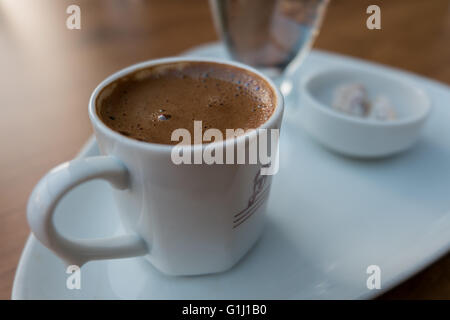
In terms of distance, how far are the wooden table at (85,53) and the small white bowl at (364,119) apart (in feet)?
0.81

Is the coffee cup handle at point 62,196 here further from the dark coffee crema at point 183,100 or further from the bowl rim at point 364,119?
the bowl rim at point 364,119

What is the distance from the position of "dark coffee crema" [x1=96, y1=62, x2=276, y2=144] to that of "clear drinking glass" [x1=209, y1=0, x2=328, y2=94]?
1.30 ft

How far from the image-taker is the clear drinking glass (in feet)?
3.01

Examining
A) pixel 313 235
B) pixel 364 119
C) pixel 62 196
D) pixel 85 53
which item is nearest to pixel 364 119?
pixel 364 119

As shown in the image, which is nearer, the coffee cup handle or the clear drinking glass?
the coffee cup handle

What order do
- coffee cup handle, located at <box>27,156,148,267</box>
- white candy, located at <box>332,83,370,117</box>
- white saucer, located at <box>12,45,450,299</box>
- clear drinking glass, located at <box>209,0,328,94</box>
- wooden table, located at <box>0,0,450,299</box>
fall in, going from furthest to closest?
clear drinking glass, located at <box>209,0,328,94</box> → white candy, located at <box>332,83,370,117</box> → wooden table, located at <box>0,0,450,299</box> → white saucer, located at <box>12,45,450,299</box> → coffee cup handle, located at <box>27,156,148,267</box>

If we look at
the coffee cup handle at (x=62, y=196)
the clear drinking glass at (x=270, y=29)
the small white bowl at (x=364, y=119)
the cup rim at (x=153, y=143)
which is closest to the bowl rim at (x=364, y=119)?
the small white bowl at (x=364, y=119)

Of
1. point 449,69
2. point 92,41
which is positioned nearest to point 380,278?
point 449,69

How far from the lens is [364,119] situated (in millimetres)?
729

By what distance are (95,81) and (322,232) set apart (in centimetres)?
76

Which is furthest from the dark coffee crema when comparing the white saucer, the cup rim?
→ the white saucer

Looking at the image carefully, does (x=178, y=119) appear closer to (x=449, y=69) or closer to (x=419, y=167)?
(x=419, y=167)

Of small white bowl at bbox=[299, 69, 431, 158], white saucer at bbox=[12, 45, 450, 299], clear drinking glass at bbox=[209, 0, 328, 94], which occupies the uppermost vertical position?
clear drinking glass at bbox=[209, 0, 328, 94]

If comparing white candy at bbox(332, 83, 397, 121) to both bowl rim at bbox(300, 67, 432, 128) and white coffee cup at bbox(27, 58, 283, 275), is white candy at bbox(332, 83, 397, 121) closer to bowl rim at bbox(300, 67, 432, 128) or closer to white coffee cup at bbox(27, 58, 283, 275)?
bowl rim at bbox(300, 67, 432, 128)
